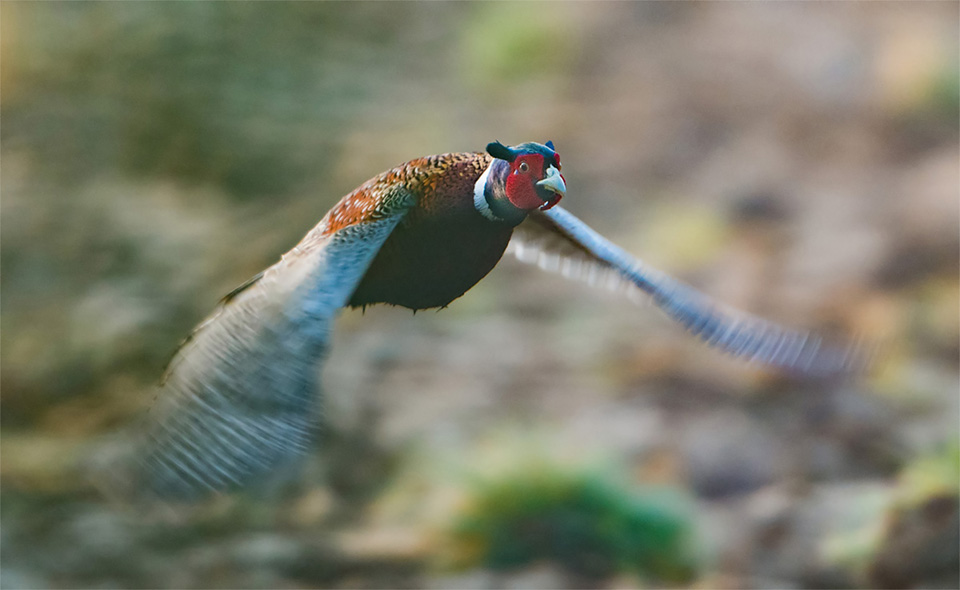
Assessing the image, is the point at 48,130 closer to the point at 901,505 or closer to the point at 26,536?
the point at 26,536

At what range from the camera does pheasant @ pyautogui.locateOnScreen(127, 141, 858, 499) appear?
3.44 feet

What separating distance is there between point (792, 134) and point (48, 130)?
548cm

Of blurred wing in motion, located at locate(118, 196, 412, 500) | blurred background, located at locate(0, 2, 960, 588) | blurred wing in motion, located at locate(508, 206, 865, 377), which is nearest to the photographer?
blurred wing in motion, located at locate(118, 196, 412, 500)

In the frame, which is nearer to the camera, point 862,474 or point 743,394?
point 862,474

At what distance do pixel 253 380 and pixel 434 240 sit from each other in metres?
0.29

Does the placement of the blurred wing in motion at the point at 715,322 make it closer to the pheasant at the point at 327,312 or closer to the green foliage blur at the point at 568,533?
the pheasant at the point at 327,312

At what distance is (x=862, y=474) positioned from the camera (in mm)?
5434

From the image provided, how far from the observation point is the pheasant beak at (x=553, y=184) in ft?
3.42

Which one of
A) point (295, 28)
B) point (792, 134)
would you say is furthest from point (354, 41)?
point (792, 134)

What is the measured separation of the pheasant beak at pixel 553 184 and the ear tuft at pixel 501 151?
47 millimetres

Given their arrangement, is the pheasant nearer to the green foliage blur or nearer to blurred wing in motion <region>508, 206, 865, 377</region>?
blurred wing in motion <region>508, 206, 865, 377</region>

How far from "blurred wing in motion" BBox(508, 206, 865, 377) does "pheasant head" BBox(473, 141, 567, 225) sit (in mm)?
215

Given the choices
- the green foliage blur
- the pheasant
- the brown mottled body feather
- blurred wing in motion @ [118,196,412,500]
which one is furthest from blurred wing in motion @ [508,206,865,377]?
the green foliage blur

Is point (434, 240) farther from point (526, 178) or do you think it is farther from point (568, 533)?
point (568, 533)
